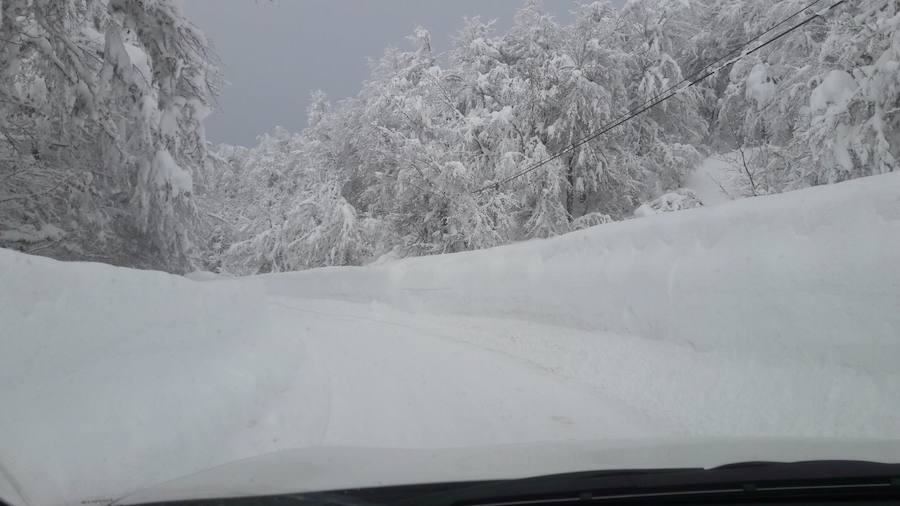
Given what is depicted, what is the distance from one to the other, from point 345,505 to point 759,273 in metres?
6.09

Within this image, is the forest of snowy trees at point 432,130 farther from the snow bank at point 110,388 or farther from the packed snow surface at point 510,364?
the snow bank at point 110,388

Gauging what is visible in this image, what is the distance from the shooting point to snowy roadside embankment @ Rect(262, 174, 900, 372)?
535 centimetres

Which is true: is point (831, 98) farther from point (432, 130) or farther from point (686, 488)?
point (432, 130)

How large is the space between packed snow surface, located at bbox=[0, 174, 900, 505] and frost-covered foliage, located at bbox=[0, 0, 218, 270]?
16.6 ft

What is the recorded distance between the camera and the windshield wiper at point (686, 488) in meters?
2.24

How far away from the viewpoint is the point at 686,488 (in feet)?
7.64

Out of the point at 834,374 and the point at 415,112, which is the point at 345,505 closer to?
the point at 834,374

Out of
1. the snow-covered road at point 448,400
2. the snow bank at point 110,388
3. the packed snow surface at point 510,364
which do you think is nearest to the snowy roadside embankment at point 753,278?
the packed snow surface at point 510,364

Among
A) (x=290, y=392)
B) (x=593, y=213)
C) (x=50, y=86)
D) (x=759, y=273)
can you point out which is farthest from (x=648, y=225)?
(x=593, y=213)

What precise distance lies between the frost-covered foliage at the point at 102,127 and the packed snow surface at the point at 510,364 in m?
5.06

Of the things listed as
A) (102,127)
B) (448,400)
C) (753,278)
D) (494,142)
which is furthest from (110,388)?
(494,142)

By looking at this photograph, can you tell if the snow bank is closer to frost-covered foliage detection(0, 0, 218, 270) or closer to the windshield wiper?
the windshield wiper

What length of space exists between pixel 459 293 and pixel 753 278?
8599 mm

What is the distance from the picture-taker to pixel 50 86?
11102 mm
